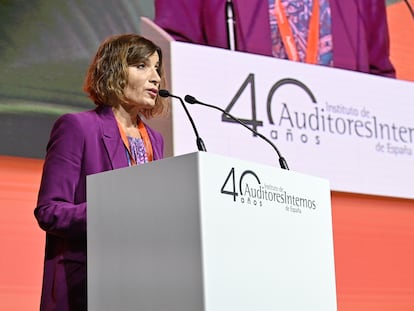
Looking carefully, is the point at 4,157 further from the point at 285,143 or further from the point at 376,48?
the point at 376,48

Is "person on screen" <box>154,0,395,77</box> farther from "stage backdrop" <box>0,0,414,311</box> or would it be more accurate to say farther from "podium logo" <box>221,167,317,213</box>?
"podium logo" <box>221,167,317,213</box>

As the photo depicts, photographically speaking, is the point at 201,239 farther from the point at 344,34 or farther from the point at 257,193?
the point at 344,34

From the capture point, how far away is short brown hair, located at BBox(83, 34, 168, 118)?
243 centimetres

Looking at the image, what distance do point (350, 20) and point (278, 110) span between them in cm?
66

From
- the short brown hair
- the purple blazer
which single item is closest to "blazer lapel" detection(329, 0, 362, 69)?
the short brown hair

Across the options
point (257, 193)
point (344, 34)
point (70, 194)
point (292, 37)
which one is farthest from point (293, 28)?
point (257, 193)

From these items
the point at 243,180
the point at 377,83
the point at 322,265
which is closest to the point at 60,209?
the point at 243,180

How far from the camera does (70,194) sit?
2.22m

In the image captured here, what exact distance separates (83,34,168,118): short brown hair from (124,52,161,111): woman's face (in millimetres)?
13

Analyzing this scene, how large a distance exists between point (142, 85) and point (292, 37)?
172cm

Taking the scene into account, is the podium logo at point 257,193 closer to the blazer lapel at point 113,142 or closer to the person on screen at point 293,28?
the blazer lapel at point 113,142

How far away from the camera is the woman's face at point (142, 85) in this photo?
2.42 metres

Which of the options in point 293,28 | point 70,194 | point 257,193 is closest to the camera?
point 257,193

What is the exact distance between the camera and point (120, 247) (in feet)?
6.41
